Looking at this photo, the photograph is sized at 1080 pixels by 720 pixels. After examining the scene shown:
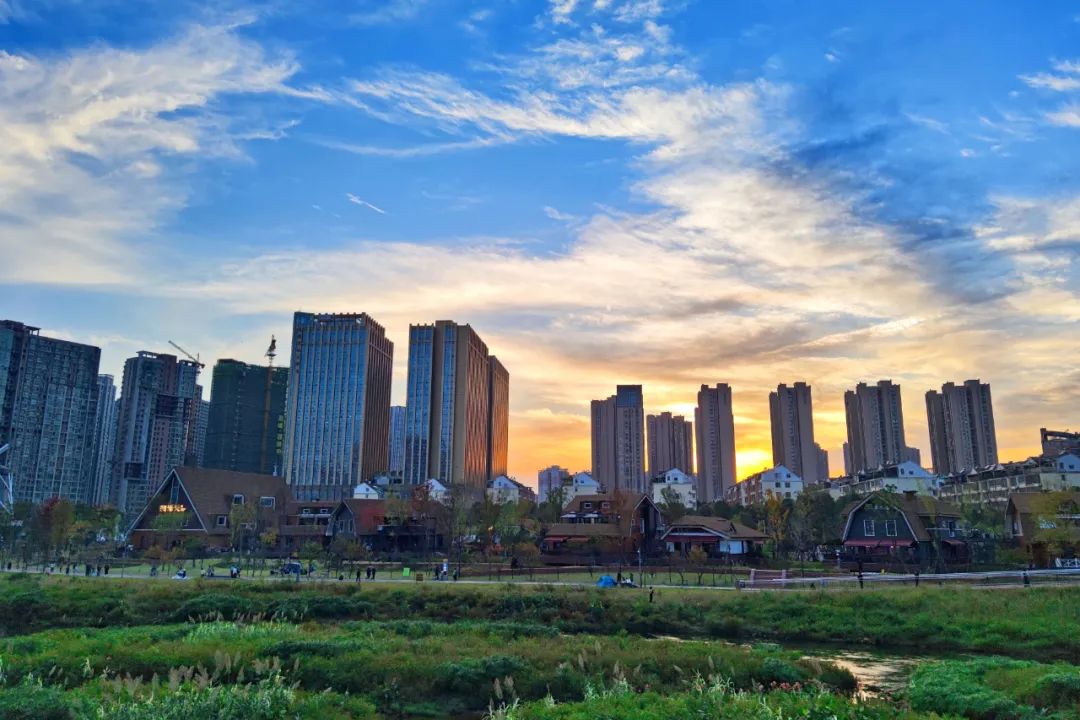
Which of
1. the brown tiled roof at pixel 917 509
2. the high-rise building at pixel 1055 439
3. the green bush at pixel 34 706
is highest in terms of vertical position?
the high-rise building at pixel 1055 439

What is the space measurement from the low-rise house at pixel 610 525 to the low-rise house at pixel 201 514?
37129 mm

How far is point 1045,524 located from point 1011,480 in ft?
240

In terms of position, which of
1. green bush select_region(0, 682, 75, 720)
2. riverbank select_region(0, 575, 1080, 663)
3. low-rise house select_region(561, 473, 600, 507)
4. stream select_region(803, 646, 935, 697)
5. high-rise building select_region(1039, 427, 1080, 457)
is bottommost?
stream select_region(803, 646, 935, 697)

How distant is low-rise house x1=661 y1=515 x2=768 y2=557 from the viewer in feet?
252

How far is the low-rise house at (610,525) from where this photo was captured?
3113 inches

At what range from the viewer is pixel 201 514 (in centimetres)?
8881

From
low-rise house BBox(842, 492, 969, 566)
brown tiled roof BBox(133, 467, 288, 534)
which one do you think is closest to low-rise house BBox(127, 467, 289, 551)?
brown tiled roof BBox(133, 467, 288, 534)

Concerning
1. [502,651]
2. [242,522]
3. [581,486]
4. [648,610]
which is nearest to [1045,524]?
[648,610]

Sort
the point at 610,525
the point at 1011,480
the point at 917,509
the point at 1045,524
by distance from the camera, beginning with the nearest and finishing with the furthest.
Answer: the point at 1045,524
the point at 917,509
the point at 610,525
the point at 1011,480

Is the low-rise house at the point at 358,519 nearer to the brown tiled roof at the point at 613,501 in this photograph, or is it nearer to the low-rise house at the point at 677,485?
the brown tiled roof at the point at 613,501

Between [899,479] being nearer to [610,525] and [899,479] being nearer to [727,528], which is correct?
[727,528]

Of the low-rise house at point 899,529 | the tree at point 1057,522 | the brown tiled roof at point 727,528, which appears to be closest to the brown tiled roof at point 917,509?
the low-rise house at point 899,529

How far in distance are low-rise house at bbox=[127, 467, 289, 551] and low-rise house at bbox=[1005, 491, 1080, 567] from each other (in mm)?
82049

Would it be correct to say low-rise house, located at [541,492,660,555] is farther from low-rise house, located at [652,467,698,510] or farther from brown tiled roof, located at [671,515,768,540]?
low-rise house, located at [652,467,698,510]
